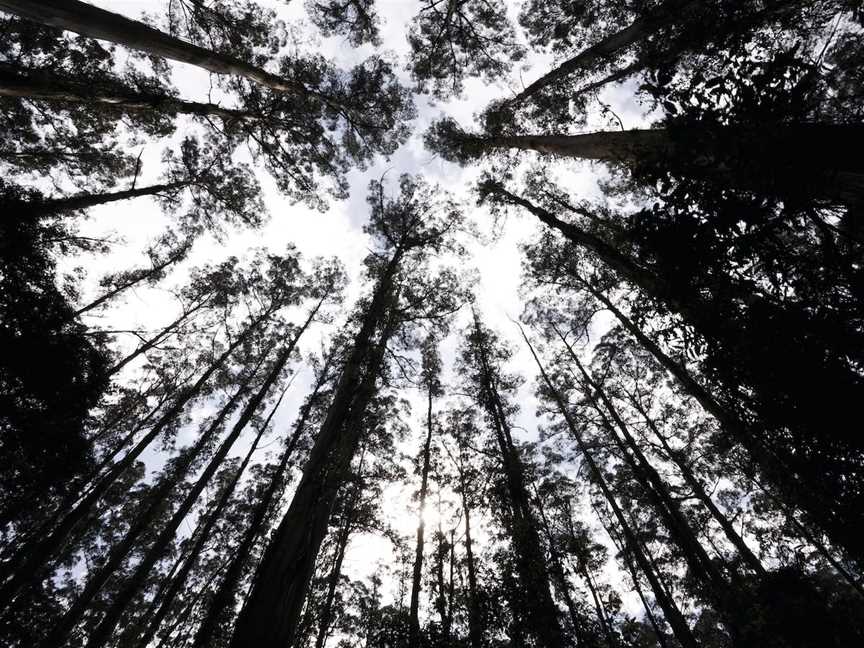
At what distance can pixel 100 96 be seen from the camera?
23.4ft

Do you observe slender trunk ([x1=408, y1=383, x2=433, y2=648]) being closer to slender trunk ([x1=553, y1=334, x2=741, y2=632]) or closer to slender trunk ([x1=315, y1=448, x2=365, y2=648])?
slender trunk ([x1=315, y1=448, x2=365, y2=648])

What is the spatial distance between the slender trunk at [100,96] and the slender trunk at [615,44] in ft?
27.5

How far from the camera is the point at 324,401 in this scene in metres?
15.0

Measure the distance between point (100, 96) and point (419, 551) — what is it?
14.6 metres

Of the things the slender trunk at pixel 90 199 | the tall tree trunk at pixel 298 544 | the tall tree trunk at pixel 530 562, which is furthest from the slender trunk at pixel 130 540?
the tall tree trunk at pixel 530 562

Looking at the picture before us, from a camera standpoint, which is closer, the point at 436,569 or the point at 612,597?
the point at 612,597

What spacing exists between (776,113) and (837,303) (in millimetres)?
1938

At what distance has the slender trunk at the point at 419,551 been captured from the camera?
22.7 ft

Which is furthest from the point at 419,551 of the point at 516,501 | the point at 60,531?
the point at 60,531

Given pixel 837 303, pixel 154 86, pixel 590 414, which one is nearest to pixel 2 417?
pixel 154 86

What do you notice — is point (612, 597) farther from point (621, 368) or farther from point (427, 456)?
point (621, 368)

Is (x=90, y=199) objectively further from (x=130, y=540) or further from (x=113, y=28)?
(x=130, y=540)

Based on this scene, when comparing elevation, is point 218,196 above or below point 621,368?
above

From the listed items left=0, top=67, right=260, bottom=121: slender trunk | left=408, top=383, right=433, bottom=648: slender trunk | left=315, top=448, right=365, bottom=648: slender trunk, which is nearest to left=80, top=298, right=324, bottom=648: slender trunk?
left=315, top=448, right=365, bottom=648: slender trunk
